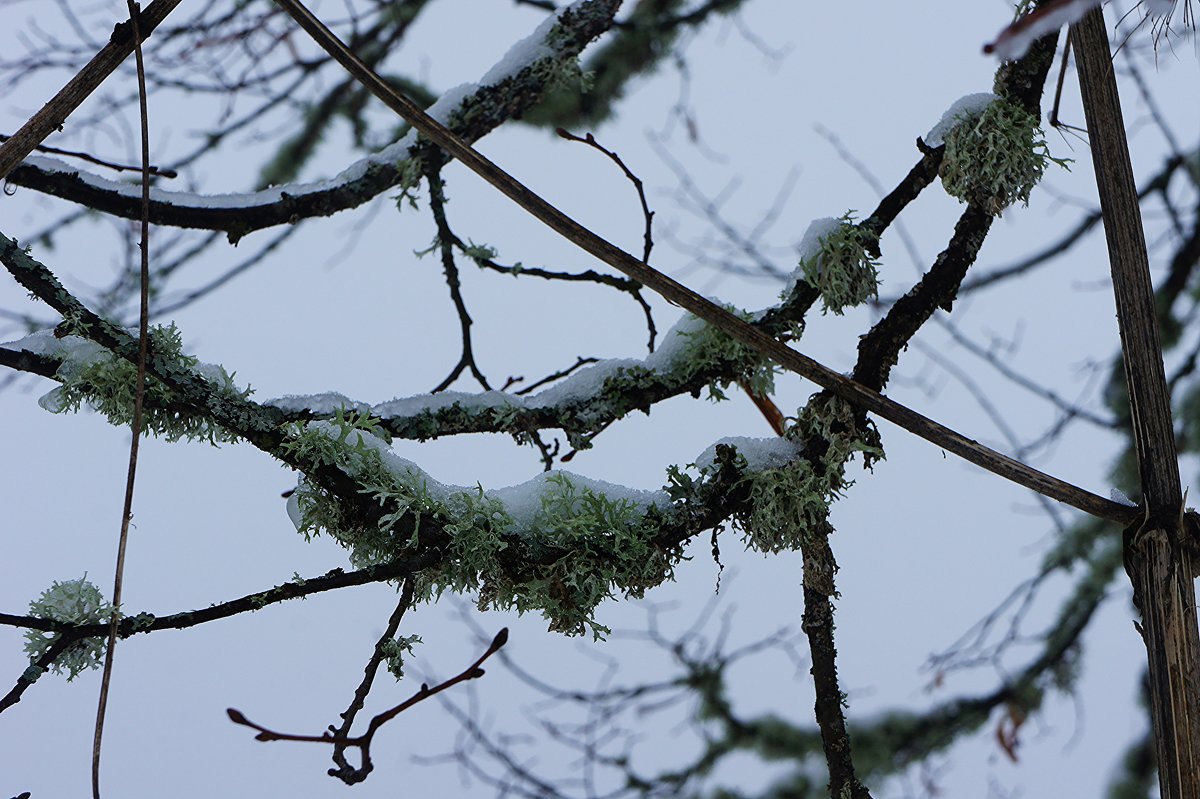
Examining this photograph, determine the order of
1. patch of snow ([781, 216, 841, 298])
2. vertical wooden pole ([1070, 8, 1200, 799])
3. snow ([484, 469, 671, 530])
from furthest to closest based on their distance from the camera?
1. patch of snow ([781, 216, 841, 298])
2. snow ([484, 469, 671, 530])
3. vertical wooden pole ([1070, 8, 1200, 799])

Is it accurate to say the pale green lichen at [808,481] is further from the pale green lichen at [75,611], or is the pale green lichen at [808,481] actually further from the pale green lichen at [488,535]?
the pale green lichen at [75,611]

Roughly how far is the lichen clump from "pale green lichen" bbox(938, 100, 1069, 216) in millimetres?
80

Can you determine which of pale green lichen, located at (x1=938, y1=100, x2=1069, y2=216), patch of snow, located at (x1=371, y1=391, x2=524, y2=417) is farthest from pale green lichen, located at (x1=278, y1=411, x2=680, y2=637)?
pale green lichen, located at (x1=938, y1=100, x2=1069, y2=216)

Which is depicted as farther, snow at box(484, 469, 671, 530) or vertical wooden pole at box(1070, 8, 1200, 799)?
snow at box(484, 469, 671, 530)

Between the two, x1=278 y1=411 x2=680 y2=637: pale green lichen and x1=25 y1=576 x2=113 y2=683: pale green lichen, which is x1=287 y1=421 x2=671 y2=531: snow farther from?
x1=25 y1=576 x2=113 y2=683: pale green lichen

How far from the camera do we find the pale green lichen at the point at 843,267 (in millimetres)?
770

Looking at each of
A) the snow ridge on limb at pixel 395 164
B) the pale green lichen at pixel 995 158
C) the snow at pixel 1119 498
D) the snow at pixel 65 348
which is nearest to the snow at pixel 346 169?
the snow ridge on limb at pixel 395 164

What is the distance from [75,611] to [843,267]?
598 millimetres

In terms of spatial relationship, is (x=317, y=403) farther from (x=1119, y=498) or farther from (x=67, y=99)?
(x=1119, y=498)

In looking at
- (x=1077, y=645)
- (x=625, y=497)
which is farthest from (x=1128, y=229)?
(x=1077, y=645)

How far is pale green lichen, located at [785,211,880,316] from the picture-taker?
0.77 metres

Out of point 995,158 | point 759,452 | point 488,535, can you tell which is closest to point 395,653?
point 488,535

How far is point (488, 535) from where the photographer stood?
620 mm

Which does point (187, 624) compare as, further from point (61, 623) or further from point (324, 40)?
point (324, 40)
